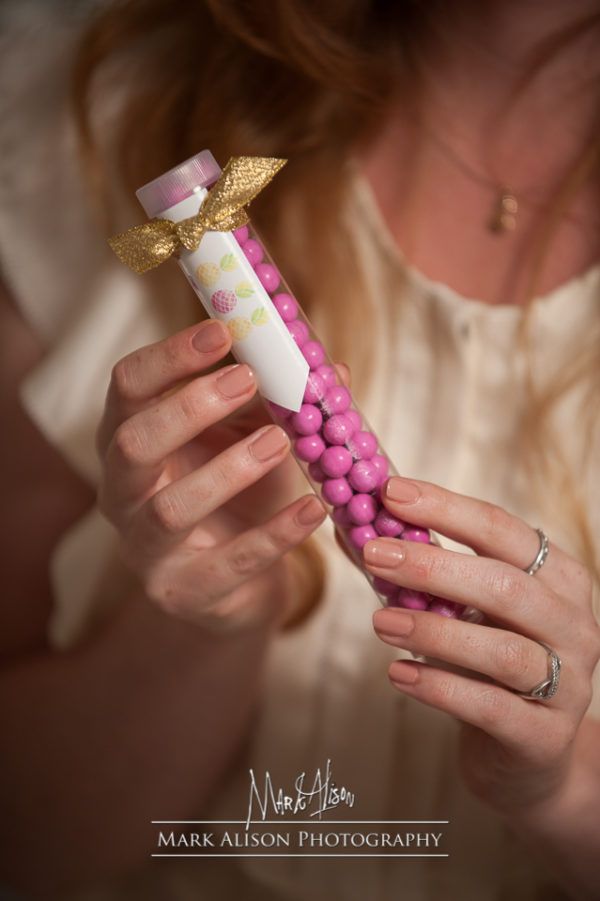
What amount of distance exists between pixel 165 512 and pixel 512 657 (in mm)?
176

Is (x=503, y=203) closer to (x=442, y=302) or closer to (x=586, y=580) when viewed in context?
(x=442, y=302)

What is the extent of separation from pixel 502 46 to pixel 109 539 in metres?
0.46

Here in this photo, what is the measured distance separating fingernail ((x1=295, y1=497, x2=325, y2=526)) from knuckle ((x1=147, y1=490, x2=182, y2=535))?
0.19 feet

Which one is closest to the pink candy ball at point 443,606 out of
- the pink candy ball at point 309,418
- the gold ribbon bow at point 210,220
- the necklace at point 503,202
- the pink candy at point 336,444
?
the pink candy at point 336,444

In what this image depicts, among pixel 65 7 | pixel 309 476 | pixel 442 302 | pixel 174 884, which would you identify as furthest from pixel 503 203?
pixel 174 884

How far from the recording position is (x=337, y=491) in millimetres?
403

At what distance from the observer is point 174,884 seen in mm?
582

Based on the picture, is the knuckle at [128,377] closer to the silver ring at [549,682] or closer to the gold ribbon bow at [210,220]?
the gold ribbon bow at [210,220]

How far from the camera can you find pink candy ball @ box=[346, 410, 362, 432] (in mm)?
404

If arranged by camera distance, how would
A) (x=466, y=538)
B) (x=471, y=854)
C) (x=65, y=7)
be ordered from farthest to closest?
(x=65, y=7), (x=471, y=854), (x=466, y=538)

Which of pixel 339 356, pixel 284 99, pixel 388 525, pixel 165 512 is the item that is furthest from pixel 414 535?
pixel 284 99

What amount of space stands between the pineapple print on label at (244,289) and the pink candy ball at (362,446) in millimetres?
87

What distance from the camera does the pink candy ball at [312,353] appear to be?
15.6 inches
